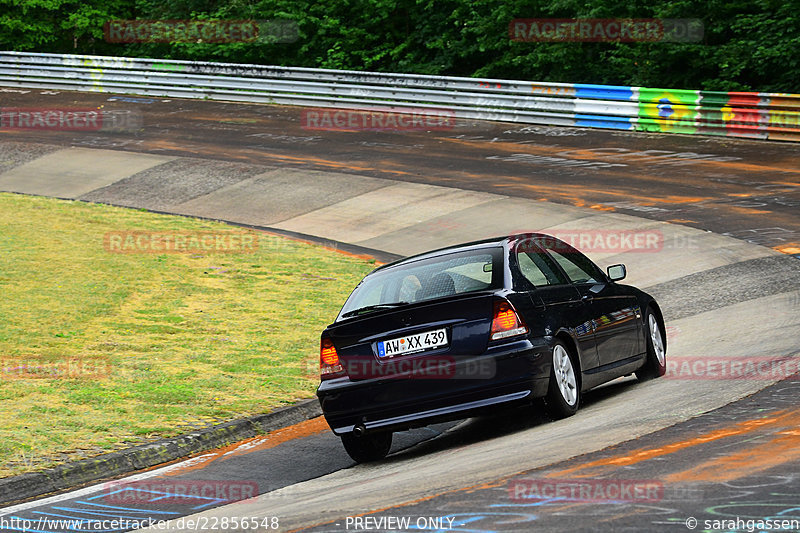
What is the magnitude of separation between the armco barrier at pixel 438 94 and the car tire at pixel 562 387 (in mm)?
17694

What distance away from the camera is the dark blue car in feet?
26.1

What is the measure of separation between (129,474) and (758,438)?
14.4ft

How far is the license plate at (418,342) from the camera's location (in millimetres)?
8000

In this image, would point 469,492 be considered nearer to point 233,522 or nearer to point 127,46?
point 233,522

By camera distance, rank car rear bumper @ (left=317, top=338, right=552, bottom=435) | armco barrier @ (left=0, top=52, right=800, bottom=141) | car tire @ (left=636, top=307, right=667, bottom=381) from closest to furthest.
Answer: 1. car rear bumper @ (left=317, top=338, right=552, bottom=435)
2. car tire @ (left=636, top=307, right=667, bottom=381)
3. armco barrier @ (left=0, top=52, right=800, bottom=141)

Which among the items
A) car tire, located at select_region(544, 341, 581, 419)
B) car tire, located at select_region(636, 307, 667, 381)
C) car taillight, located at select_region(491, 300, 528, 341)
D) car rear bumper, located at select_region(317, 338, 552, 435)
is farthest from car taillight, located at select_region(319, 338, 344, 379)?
car tire, located at select_region(636, 307, 667, 381)

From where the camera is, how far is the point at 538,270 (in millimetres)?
8953

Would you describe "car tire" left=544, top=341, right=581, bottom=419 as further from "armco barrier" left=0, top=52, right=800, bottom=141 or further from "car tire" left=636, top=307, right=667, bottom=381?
"armco barrier" left=0, top=52, right=800, bottom=141

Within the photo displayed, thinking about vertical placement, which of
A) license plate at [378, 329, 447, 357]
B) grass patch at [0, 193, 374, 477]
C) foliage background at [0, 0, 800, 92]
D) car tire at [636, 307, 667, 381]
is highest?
foliage background at [0, 0, 800, 92]

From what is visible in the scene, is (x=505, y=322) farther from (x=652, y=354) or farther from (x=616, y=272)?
(x=652, y=354)

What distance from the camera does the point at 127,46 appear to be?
47.8 meters

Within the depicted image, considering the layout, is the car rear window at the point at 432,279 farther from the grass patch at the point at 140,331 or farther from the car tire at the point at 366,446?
the grass patch at the point at 140,331

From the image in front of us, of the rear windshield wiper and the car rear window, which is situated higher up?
the car rear window

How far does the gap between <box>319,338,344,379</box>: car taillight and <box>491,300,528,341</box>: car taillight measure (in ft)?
3.79
